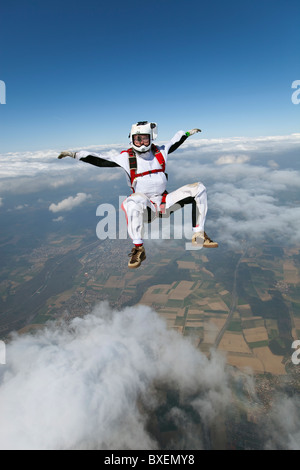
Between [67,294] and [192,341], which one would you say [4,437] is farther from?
[192,341]

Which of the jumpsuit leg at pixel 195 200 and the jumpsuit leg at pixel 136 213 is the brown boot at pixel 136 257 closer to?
the jumpsuit leg at pixel 136 213

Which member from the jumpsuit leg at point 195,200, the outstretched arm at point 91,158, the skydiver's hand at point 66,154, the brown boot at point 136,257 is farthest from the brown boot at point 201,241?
the skydiver's hand at point 66,154

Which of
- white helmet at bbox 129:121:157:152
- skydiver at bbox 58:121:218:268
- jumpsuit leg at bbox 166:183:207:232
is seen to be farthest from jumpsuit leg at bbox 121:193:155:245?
white helmet at bbox 129:121:157:152

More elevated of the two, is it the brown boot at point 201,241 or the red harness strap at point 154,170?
the red harness strap at point 154,170

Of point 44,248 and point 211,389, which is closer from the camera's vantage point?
point 211,389

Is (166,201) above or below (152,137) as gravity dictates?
below

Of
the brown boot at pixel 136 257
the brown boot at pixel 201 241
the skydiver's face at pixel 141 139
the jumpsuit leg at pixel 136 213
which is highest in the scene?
the skydiver's face at pixel 141 139

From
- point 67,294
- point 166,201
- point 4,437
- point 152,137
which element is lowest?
point 4,437
